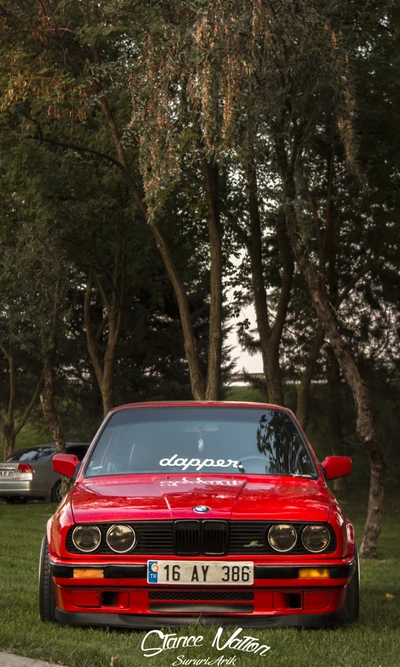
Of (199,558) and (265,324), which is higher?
(265,324)

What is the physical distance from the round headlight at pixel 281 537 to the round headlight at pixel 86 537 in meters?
1.02

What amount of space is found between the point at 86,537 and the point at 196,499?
0.69 meters

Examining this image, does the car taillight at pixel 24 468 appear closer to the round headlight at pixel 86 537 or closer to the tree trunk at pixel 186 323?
the tree trunk at pixel 186 323

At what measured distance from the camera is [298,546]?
22.1 ft

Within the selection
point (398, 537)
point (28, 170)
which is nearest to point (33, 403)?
point (28, 170)

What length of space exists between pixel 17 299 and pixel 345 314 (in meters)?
10.3

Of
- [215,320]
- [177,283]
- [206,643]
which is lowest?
[206,643]

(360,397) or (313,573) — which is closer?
(313,573)

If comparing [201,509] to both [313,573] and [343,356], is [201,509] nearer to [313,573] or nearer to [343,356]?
[313,573]

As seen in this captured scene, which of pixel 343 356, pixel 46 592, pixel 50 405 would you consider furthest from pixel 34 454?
pixel 46 592

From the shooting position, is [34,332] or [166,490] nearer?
[166,490]

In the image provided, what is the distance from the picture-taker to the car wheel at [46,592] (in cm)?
710

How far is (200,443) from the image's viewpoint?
8094 millimetres

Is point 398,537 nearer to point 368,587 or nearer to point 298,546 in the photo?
point 368,587
